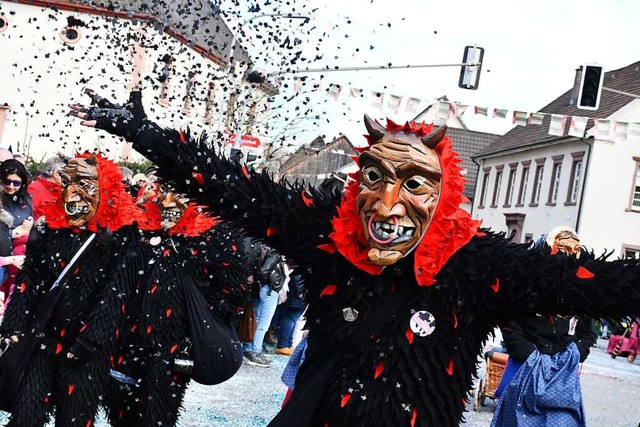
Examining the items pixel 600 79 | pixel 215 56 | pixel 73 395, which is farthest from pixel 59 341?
pixel 600 79

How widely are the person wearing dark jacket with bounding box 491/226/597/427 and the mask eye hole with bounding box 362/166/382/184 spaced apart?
7.99 feet

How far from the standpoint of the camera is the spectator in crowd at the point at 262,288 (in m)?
11.3

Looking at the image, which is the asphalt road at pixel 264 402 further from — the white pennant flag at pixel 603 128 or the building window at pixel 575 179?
the building window at pixel 575 179

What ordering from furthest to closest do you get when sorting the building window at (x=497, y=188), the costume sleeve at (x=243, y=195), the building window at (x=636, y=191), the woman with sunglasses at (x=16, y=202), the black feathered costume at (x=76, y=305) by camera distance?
the building window at (x=497, y=188)
the building window at (x=636, y=191)
the woman with sunglasses at (x=16, y=202)
the black feathered costume at (x=76, y=305)
the costume sleeve at (x=243, y=195)

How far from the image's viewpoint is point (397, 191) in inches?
142

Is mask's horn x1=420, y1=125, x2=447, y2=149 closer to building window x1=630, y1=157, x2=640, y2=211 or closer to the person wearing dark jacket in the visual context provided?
the person wearing dark jacket

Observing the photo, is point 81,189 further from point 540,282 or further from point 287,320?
point 287,320

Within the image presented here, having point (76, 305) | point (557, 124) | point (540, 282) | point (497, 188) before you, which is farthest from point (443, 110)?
point (497, 188)

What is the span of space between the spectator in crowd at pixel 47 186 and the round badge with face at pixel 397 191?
3027 mm

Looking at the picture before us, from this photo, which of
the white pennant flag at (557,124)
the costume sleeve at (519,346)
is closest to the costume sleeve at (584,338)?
the costume sleeve at (519,346)

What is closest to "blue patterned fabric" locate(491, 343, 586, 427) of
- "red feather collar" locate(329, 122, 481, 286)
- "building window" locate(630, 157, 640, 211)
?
"red feather collar" locate(329, 122, 481, 286)

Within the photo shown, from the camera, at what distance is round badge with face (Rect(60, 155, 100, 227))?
6.00m

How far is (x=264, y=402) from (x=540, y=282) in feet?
19.2

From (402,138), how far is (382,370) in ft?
2.90
